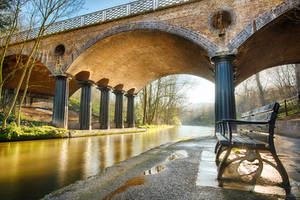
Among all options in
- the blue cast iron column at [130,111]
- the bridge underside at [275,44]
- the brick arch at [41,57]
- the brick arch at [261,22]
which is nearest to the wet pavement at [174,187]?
the brick arch at [261,22]

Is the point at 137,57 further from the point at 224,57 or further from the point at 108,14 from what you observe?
the point at 224,57

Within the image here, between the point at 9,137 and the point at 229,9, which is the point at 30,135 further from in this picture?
the point at 229,9

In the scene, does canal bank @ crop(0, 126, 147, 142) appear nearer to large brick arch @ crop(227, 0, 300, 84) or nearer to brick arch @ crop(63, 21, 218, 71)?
brick arch @ crop(63, 21, 218, 71)

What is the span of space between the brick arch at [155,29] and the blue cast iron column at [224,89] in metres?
0.71

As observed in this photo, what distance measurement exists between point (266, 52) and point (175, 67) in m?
6.38

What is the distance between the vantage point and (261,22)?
23.3ft

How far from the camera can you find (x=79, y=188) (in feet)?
6.11

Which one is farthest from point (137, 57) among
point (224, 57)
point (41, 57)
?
point (224, 57)

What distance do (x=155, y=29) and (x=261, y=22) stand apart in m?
4.78

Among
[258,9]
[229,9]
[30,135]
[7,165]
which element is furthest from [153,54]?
[7,165]

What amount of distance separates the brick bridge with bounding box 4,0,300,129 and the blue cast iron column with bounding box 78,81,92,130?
0.22 feet

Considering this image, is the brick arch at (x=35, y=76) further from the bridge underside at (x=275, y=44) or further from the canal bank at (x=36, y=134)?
the bridge underside at (x=275, y=44)

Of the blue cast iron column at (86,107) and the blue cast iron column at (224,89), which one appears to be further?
the blue cast iron column at (86,107)

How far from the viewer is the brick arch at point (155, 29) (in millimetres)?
7912
